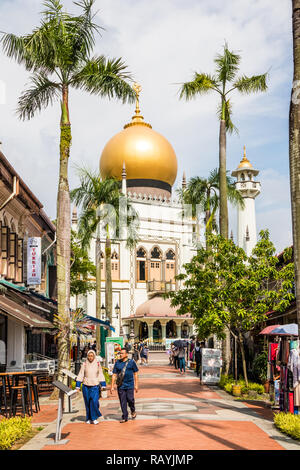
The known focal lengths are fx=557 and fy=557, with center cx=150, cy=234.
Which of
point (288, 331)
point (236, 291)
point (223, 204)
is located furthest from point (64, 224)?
point (288, 331)

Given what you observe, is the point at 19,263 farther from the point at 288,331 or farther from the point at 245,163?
the point at 245,163

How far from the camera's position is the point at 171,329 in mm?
49281

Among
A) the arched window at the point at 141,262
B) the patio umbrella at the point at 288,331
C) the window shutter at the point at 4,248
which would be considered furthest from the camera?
the arched window at the point at 141,262

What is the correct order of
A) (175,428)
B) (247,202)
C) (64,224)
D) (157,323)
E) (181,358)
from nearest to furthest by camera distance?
(175,428) → (64,224) → (181,358) → (157,323) → (247,202)

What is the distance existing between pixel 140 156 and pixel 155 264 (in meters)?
10.2

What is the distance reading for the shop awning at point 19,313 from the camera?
1430cm

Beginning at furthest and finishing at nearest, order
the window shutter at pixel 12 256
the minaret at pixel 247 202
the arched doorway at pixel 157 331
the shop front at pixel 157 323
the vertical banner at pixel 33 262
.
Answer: the minaret at pixel 247 202 < the arched doorway at pixel 157 331 < the shop front at pixel 157 323 < the vertical banner at pixel 33 262 < the window shutter at pixel 12 256

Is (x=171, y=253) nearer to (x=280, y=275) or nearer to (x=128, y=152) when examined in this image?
(x=128, y=152)

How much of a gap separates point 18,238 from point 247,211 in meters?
43.6

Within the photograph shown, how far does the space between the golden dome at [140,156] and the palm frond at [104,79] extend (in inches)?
1316

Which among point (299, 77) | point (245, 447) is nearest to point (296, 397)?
point (245, 447)

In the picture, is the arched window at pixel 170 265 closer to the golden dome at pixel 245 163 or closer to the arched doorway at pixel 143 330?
the arched doorway at pixel 143 330

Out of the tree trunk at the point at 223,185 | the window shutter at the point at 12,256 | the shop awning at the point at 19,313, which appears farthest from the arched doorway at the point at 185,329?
the shop awning at the point at 19,313

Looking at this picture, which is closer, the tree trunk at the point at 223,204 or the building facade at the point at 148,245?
the tree trunk at the point at 223,204
